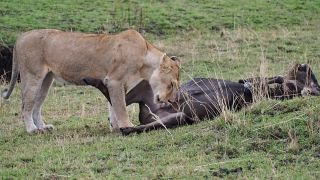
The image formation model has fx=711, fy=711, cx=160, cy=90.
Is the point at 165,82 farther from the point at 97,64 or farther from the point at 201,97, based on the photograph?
the point at 97,64

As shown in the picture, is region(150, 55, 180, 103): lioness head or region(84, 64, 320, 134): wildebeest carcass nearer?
region(84, 64, 320, 134): wildebeest carcass

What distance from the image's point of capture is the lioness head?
27.6 feet

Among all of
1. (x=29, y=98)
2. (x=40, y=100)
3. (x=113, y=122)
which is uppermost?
(x=29, y=98)

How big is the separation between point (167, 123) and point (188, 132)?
74 cm

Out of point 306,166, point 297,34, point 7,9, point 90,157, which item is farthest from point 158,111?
point 7,9

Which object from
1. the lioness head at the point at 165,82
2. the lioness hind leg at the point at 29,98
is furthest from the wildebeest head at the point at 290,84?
the lioness hind leg at the point at 29,98

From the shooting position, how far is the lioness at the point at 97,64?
8289mm

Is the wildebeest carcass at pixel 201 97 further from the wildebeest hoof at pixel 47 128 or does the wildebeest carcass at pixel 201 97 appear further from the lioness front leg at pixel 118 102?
the wildebeest hoof at pixel 47 128

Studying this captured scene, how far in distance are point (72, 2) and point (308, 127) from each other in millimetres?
13192

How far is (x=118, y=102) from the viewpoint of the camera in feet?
27.0

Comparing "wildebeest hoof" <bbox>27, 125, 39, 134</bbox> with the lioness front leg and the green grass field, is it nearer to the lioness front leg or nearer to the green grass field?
the green grass field

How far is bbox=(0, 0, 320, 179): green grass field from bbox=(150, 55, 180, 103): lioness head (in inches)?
27.0

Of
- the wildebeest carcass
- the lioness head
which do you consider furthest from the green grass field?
the lioness head

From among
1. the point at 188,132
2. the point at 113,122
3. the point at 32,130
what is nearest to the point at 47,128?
the point at 32,130
